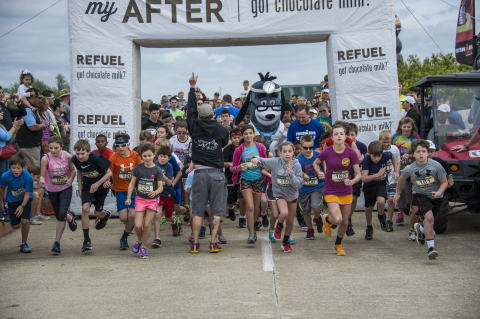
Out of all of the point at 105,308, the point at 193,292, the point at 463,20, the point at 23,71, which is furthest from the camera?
the point at 463,20

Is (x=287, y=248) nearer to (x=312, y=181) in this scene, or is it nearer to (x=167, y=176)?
(x=312, y=181)

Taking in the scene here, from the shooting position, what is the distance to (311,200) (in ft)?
24.6

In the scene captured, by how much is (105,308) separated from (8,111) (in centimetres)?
656

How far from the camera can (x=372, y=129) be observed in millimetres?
10203

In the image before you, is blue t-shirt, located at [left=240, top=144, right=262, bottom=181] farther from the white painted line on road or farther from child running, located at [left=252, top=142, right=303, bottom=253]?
the white painted line on road

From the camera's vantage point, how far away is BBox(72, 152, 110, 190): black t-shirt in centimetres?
709

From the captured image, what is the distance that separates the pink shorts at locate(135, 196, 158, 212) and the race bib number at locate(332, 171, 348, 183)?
8.07ft

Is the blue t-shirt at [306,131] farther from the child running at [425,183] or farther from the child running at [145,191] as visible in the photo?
the child running at [145,191]

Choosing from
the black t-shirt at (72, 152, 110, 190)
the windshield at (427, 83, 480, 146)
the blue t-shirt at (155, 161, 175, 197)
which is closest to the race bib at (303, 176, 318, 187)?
the blue t-shirt at (155, 161, 175, 197)

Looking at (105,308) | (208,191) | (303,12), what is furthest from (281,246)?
(303,12)

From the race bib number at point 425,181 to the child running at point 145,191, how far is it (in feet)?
11.3

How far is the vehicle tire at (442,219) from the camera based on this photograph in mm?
7468

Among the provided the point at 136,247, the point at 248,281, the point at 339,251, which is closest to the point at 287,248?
the point at 339,251

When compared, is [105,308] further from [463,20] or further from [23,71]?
[463,20]
